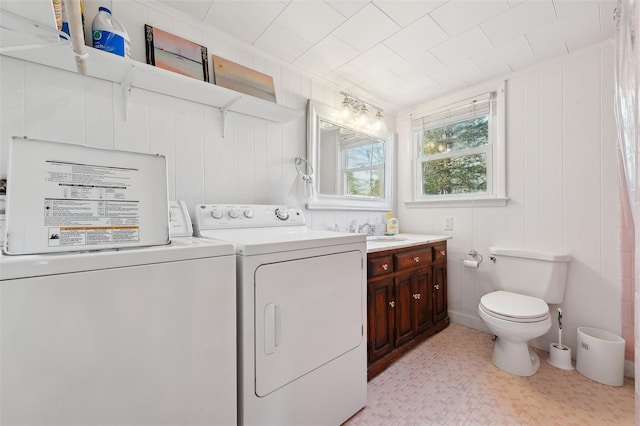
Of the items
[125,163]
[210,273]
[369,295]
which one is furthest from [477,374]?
[125,163]

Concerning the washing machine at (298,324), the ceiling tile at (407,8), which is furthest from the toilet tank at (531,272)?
the ceiling tile at (407,8)

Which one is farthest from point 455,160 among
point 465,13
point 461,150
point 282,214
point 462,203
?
point 282,214

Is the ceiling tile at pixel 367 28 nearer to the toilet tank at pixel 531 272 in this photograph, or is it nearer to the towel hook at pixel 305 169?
the towel hook at pixel 305 169

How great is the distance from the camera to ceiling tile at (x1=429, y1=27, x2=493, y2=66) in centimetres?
175

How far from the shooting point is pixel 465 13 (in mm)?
1549

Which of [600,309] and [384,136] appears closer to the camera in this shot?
[600,309]

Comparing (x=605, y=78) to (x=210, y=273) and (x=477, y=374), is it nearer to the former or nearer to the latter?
(x=477, y=374)

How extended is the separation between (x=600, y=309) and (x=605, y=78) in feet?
5.21

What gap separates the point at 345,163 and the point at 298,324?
1641 millimetres

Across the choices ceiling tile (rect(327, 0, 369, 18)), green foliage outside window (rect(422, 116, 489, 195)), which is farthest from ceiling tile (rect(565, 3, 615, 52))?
ceiling tile (rect(327, 0, 369, 18))

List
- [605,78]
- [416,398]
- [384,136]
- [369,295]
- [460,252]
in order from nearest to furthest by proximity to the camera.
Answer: [416,398]
[369,295]
[605,78]
[460,252]
[384,136]

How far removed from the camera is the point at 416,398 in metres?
1.54

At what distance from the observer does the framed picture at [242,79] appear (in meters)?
1.67

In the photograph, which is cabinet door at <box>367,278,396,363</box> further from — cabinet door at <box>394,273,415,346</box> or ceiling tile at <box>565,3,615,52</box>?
ceiling tile at <box>565,3,615,52</box>
